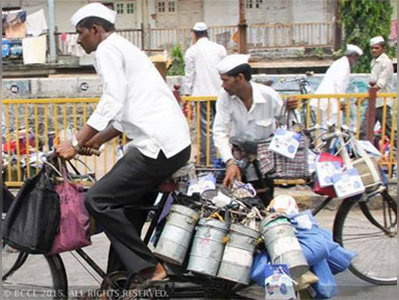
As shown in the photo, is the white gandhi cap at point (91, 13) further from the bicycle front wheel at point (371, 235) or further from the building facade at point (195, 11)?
the building facade at point (195, 11)

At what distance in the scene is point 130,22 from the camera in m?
22.6

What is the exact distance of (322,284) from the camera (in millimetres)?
3500

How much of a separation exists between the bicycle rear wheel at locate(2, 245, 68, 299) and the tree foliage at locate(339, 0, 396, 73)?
13.7 m

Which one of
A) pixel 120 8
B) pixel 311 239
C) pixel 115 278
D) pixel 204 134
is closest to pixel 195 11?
pixel 120 8

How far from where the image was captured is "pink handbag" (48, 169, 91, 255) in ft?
11.6

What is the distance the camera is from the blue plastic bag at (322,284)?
138 inches

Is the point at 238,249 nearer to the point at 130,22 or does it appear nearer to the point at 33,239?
the point at 33,239

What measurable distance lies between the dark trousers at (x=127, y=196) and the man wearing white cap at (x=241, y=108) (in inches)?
29.3

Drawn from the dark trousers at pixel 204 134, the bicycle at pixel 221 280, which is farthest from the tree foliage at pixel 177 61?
the bicycle at pixel 221 280

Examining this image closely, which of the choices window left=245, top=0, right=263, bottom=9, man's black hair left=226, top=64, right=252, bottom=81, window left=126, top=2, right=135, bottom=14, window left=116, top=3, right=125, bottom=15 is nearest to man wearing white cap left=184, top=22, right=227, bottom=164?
man's black hair left=226, top=64, right=252, bottom=81

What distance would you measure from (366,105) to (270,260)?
3.63 m

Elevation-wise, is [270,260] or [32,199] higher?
[32,199]

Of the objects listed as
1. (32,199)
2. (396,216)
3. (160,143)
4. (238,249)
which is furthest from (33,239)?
(396,216)

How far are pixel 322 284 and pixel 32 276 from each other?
1.81 meters
